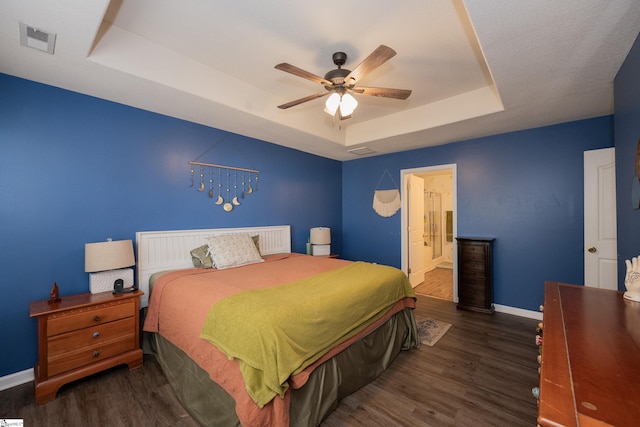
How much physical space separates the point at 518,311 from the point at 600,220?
1.51 m

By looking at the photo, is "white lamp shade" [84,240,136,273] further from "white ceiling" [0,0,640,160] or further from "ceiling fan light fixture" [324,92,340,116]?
"ceiling fan light fixture" [324,92,340,116]

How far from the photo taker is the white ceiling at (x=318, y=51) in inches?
63.2

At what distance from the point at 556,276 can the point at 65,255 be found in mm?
5473

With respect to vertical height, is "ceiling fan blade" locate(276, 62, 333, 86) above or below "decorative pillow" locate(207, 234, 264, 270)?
above

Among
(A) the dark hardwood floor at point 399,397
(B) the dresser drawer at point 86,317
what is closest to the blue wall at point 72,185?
(B) the dresser drawer at point 86,317

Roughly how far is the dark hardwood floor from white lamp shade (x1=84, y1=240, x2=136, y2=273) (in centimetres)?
95

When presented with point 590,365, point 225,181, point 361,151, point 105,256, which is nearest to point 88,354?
point 105,256

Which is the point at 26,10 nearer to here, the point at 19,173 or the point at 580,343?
the point at 19,173

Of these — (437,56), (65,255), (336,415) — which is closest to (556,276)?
(437,56)

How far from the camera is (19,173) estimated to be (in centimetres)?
216

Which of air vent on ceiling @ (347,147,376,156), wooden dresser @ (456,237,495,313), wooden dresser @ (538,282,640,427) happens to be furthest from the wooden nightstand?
wooden dresser @ (456,237,495,313)

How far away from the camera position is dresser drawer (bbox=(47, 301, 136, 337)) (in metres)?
1.95

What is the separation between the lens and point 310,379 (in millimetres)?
1682

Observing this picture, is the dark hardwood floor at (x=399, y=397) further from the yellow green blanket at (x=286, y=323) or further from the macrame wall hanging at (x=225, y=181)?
the macrame wall hanging at (x=225, y=181)
